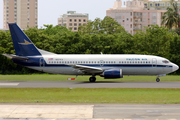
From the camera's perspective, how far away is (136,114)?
16.2 metres

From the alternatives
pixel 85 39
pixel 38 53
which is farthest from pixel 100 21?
pixel 38 53

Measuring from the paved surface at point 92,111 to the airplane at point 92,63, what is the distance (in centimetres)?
1983

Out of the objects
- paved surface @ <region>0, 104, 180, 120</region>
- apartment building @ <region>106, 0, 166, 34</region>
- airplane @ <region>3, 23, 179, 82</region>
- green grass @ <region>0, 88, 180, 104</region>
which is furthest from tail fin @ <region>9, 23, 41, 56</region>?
apartment building @ <region>106, 0, 166, 34</region>

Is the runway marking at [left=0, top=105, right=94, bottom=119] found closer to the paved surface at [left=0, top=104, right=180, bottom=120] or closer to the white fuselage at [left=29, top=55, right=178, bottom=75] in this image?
the paved surface at [left=0, top=104, right=180, bottom=120]

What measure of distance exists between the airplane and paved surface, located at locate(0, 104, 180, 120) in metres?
19.8

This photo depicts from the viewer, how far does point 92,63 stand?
4038cm

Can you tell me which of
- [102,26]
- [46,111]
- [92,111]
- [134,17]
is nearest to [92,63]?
[92,111]

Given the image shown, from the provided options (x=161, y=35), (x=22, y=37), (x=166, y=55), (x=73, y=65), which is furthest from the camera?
(x=161, y=35)

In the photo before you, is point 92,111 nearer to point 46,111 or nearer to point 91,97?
point 46,111

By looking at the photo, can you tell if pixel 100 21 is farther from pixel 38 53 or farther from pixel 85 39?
pixel 38 53

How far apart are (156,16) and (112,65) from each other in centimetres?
16373

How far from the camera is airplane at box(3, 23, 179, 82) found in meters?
39.6

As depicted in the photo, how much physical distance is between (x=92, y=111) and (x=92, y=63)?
921 inches

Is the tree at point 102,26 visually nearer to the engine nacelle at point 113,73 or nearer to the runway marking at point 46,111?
the engine nacelle at point 113,73
